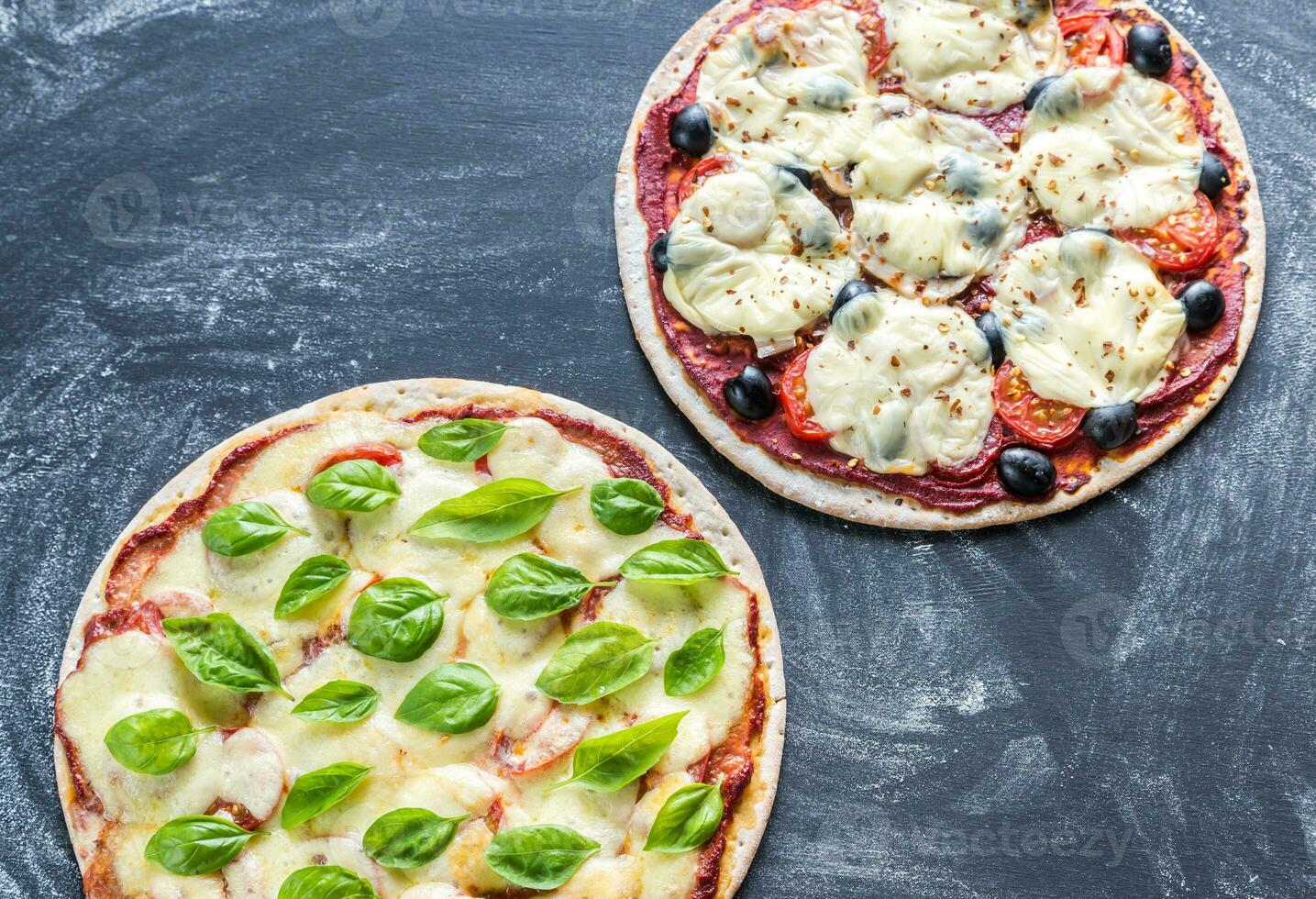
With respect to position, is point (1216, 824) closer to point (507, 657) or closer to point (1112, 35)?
point (507, 657)

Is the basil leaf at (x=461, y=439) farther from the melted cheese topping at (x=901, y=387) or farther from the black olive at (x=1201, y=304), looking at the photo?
the black olive at (x=1201, y=304)

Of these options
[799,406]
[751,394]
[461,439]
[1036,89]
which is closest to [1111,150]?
[1036,89]

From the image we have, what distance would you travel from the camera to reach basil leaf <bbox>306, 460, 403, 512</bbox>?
388cm

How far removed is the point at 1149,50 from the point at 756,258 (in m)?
1.86

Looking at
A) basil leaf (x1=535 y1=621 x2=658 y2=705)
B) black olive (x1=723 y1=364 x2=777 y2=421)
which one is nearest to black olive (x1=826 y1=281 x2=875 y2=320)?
black olive (x1=723 y1=364 x2=777 y2=421)

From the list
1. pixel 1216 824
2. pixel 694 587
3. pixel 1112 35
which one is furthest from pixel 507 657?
pixel 1112 35

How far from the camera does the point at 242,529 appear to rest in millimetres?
3863

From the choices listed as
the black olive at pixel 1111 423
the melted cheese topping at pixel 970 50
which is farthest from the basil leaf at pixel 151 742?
the melted cheese topping at pixel 970 50

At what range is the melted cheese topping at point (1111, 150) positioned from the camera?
431 cm

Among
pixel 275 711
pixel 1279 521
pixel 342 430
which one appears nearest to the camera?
pixel 275 711

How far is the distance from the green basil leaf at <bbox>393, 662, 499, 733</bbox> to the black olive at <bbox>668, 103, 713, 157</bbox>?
223cm

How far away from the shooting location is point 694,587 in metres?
3.98

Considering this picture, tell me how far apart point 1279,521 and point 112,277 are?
4.98 metres

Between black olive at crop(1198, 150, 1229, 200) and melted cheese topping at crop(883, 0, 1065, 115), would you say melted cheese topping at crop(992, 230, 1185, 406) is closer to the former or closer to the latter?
black olive at crop(1198, 150, 1229, 200)
